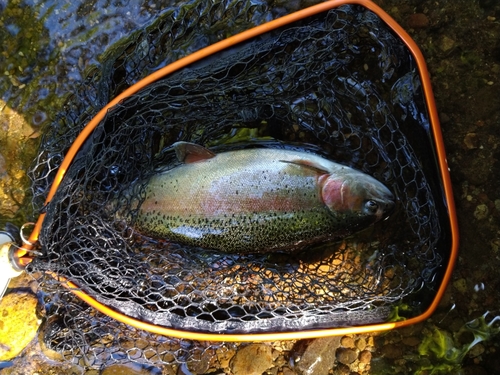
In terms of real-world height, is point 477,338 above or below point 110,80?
below

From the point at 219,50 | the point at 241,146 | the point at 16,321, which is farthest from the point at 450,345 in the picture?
the point at 16,321

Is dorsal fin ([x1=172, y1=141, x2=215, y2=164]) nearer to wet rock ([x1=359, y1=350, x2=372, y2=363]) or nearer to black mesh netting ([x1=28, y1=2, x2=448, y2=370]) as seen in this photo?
black mesh netting ([x1=28, y1=2, x2=448, y2=370])

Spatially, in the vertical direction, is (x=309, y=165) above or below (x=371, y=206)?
above

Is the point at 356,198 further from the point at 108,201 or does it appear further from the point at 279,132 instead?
the point at 108,201

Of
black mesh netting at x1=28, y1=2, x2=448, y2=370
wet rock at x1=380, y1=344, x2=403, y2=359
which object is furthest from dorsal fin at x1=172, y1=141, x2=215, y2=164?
wet rock at x1=380, y1=344, x2=403, y2=359

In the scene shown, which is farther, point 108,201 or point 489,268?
point 489,268

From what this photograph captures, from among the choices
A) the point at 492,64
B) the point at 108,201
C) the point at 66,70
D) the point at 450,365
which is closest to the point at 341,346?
the point at 450,365

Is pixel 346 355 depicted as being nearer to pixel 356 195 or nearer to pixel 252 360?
pixel 252 360

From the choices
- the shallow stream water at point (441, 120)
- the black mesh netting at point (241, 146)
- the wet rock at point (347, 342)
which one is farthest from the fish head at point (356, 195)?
the wet rock at point (347, 342)
